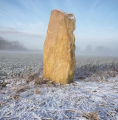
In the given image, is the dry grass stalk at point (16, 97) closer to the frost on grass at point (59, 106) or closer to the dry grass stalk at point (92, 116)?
the frost on grass at point (59, 106)

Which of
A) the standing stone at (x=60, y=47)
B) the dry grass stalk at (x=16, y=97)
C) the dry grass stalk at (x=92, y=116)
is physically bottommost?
the dry grass stalk at (x=16, y=97)

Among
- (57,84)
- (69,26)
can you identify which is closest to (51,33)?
(69,26)

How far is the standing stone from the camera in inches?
197

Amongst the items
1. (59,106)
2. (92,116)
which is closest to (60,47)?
(59,106)

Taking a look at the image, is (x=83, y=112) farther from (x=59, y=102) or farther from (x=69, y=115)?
(x=59, y=102)

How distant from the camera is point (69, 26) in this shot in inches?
196

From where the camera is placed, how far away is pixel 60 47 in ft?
16.8

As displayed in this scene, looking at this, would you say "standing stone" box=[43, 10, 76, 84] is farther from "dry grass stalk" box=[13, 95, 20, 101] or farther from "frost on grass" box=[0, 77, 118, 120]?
"dry grass stalk" box=[13, 95, 20, 101]

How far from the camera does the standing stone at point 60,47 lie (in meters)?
4.99

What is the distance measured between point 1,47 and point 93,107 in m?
57.2

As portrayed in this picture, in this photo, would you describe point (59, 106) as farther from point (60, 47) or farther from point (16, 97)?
point (60, 47)

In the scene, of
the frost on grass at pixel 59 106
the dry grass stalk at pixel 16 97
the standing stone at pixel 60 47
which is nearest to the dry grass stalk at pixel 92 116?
the frost on grass at pixel 59 106

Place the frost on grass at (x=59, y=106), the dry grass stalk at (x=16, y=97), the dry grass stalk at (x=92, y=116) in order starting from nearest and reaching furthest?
the dry grass stalk at (x=92, y=116)
the frost on grass at (x=59, y=106)
the dry grass stalk at (x=16, y=97)

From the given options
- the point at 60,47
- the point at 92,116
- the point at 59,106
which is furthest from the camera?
the point at 60,47
